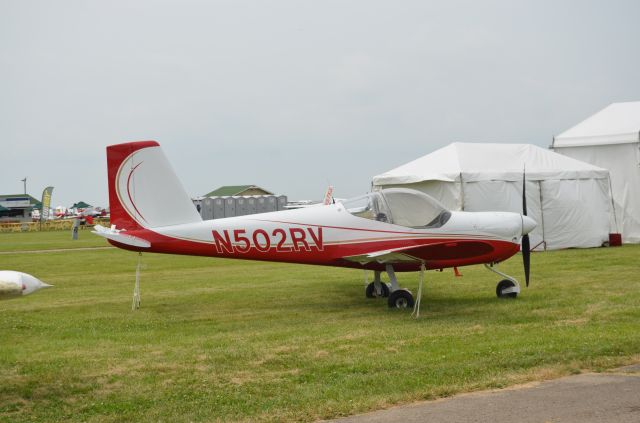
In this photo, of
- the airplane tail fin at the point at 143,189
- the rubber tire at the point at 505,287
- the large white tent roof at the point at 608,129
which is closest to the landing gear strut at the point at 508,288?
the rubber tire at the point at 505,287

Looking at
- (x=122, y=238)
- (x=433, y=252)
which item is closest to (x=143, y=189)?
(x=122, y=238)

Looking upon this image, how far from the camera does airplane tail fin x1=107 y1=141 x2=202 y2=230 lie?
1145 centimetres

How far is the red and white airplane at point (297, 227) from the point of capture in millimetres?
11453

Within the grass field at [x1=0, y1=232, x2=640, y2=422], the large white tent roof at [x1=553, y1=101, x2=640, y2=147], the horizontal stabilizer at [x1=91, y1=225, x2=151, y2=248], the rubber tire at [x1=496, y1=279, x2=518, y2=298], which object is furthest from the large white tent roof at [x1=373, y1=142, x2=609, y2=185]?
the horizontal stabilizer at [x1=91, y1=225, x2=151, y2=248]

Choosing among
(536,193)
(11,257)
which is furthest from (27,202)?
(536,193)

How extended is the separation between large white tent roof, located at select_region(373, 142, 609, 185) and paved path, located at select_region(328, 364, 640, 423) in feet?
51.1

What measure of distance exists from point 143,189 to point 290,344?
4.20 metres

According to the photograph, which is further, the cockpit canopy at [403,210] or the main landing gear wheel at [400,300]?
the cockpit canopy at [403,210]

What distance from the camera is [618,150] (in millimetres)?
24422

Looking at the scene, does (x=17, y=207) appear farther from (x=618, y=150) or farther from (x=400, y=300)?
(x=400, y=300)

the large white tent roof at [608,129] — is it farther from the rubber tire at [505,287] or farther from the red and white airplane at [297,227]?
the red and white airplane at [297,227]

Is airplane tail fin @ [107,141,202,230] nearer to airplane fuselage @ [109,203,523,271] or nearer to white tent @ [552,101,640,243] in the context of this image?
airplane fuselage @ [109,203,523,271]

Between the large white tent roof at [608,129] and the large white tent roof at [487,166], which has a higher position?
the large white tent roof at [608,129]

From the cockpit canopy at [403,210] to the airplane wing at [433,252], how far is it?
638mm
